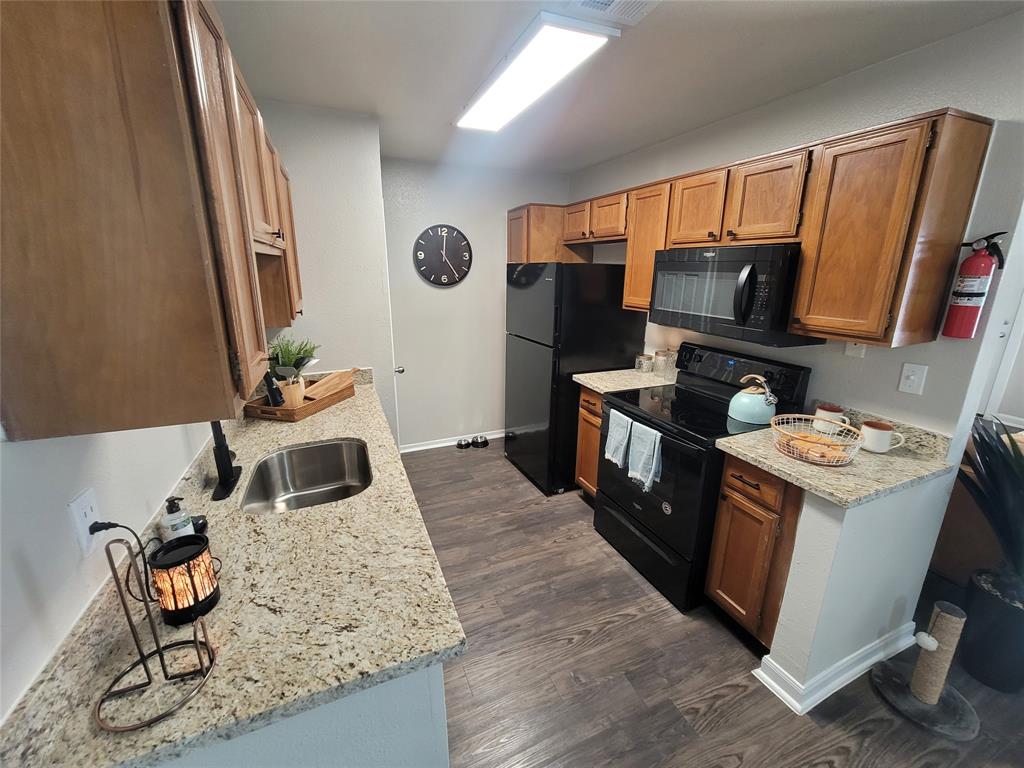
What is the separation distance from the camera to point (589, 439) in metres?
2.86

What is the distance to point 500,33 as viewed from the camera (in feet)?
5.19

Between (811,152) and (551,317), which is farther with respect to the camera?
(551,317)

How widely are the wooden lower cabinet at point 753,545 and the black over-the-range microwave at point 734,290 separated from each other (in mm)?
624

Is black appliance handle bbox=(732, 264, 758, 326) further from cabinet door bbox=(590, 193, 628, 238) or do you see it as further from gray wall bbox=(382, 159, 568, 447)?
gray wall bbox=(382, 159, 568, 447)

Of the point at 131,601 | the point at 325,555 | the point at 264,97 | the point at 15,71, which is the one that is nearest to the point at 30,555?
the point at 131,601

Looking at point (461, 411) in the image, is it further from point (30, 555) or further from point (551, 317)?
point (30, 555)

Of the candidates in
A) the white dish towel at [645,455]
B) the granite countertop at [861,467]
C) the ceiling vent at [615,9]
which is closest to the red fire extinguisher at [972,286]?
the granite countertop at [861,467]

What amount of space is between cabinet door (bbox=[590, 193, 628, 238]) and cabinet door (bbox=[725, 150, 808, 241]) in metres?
0.82

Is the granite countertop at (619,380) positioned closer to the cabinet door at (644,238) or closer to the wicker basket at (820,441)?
the cabinet door at (644,238)

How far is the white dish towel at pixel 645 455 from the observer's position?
81.0 inches

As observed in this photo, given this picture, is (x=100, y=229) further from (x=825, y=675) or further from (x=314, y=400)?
(x=825, y=675)

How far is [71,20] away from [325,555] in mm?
1076

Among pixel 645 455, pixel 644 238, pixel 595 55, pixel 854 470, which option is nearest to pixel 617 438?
pixel 645 455

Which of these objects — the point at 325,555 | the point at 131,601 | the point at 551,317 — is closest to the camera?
the point at 131,601
